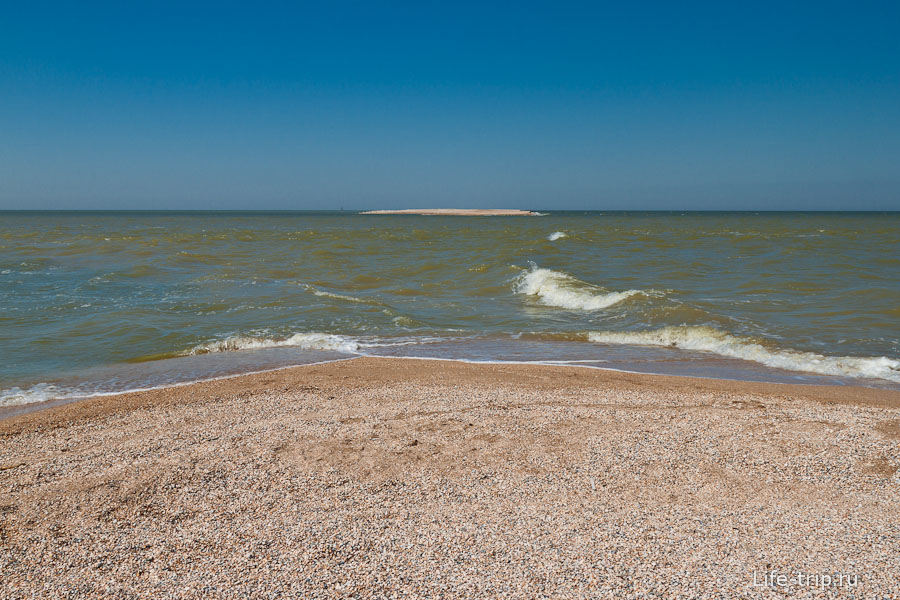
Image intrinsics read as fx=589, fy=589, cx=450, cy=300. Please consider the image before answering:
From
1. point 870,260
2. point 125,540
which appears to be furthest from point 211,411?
point 870,260

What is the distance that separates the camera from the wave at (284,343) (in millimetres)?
9891

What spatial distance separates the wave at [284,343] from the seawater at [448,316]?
0.04 m

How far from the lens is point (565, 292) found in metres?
15.0

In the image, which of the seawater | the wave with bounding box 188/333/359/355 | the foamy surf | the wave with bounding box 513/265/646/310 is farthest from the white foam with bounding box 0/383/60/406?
the wave with bounding box 513/265/646/310

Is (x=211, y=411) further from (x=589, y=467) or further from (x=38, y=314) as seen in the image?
(x=38, y=314)

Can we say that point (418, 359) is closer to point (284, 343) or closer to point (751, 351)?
point (284, 343)

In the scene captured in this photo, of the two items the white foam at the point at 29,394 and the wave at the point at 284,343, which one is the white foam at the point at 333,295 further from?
the white foam at the point at 29,394

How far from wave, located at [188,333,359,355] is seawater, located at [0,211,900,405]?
0.15 ft

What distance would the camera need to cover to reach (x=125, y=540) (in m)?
3.51

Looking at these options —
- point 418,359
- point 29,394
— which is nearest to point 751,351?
point 418,359

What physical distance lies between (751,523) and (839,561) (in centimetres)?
52

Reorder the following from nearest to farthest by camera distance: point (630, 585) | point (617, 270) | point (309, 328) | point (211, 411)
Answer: point (630, 585) → point (211, 411) → point (309, 328) → point (617, 270)

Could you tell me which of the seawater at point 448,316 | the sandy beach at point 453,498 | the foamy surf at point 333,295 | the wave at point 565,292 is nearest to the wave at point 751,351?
the seawater at point 448,316

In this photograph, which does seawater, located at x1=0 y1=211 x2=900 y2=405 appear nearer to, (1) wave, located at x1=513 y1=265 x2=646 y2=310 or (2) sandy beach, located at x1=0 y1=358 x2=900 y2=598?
(1) wave, located at x1=513 y1=265 x2=646 y2=310
